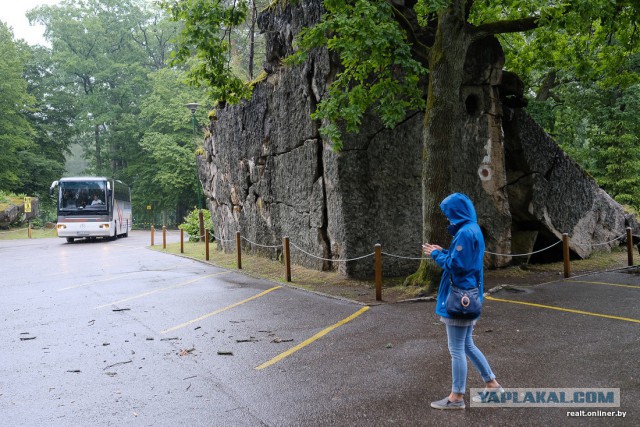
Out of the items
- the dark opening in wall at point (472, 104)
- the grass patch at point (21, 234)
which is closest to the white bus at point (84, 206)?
the grass patch at point (21, 234)

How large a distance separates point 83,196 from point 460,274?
27430mm

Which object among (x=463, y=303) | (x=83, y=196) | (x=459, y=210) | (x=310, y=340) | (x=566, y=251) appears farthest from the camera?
(x=83, y=196)

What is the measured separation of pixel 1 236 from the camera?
32.7 meters

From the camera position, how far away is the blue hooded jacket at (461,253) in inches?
161

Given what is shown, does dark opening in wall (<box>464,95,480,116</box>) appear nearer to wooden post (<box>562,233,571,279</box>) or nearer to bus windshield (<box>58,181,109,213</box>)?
wooden post (<box>562,233,571,279</box>)

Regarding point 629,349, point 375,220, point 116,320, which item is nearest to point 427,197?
point 375,220

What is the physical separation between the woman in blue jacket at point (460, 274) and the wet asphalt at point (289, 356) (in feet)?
0.91

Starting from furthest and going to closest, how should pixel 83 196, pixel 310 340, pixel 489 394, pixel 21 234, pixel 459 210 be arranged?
1. pixel 21 234
2. pixel 83 196
3. pixel 310 340
4. pixel 489 394
5. pixel 459 210

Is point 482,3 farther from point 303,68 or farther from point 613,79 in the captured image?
point 303,68

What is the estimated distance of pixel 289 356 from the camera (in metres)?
6.02
